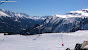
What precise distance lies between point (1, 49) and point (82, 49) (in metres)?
16.1

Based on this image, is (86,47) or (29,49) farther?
(29,49)

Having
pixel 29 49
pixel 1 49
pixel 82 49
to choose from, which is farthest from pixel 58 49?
pixel 1 49

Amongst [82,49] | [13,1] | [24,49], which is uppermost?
[13,1]

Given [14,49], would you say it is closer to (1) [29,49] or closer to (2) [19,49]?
(2) [19,49]

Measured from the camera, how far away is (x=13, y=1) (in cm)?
1212

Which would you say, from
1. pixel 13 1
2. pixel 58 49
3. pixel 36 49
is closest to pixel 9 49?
pixel 36 49

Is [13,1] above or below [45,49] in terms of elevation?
above

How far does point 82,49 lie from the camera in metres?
12.3

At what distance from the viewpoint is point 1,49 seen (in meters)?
22.4

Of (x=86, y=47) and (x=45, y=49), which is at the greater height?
(x=86, y=47)

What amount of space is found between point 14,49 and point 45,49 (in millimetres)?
6051

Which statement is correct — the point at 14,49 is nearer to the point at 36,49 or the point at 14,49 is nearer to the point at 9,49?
the point at 9,49

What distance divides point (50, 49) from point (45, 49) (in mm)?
941

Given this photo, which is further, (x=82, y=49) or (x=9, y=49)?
(x=9, y=49)
